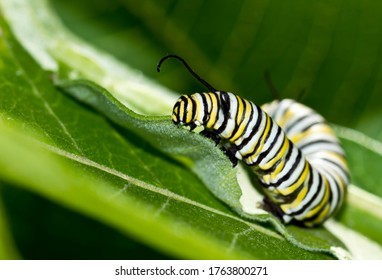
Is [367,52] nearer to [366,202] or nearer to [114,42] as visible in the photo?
[366,202]

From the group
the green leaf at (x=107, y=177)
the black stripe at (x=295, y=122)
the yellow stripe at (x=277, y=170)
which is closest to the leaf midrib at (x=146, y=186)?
the green leaf at (x=107, y=177)

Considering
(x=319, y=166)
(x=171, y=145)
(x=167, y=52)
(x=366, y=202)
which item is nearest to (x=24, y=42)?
(x=167, y=52)

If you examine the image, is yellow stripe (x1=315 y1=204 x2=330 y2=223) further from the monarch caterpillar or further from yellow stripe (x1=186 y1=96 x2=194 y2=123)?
yellow stripe (x1=186 y1=96 x2=194 y2=123)

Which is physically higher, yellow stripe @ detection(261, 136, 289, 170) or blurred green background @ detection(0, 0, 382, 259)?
blurred green background @ detection(0, 0, 382, 259)

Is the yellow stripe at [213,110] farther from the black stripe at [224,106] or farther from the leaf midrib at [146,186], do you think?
the leaf midrib at [146,186]

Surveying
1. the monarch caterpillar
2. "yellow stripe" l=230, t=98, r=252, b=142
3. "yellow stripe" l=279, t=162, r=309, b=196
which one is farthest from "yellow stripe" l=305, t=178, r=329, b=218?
"yellow stripe" l=230, t=98, r=252, b=142

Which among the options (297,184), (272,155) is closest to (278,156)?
(272,155)

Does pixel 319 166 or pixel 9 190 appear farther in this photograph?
pixel 319 166
